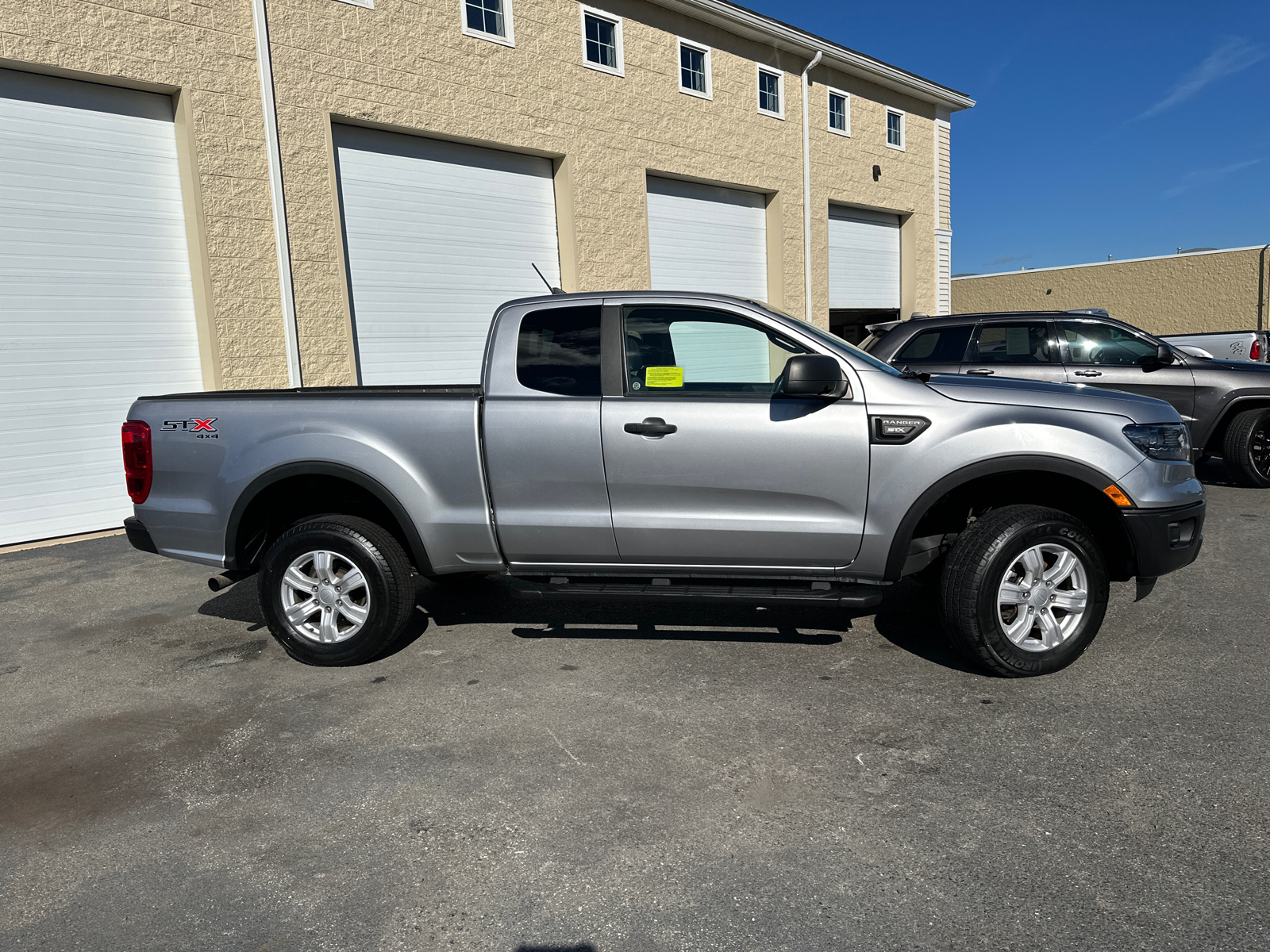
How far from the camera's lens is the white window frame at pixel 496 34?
440 inches

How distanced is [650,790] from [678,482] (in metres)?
1.54

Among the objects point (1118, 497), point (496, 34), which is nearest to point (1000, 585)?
point (1118, 497)

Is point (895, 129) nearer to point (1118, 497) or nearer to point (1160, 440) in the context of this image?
point (1160, 440)

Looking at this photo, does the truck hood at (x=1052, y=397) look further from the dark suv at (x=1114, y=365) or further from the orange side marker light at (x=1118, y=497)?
the dark suv at (x=1114, y=365)

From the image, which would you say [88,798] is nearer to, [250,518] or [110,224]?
[250,518]

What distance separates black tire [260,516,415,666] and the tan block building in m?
5.74

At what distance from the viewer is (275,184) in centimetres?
949

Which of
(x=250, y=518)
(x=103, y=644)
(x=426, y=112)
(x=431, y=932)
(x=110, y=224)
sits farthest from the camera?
(x=426, y=112)

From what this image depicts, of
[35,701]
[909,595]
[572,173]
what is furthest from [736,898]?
[572,173]

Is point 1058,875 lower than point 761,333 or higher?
lower

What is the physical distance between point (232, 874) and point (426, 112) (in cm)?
1007

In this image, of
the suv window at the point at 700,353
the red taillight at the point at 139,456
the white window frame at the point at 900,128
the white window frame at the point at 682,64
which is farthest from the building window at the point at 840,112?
the red taillight at the point at 139,456

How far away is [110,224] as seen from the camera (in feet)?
28.7

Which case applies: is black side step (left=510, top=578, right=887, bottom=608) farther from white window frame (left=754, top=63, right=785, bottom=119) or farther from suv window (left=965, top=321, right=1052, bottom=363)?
white window frame (left=754, top=63, right=785, bottom=119)
